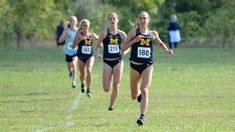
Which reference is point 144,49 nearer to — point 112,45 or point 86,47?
point 112,45

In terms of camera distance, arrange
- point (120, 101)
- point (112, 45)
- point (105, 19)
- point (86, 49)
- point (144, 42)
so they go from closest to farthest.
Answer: point (144, 42), point (112, 45), point (120, 101), point (86, 49), point (105, 19)

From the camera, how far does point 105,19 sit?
52.5 metres

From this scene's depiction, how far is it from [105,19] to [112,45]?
115 feet

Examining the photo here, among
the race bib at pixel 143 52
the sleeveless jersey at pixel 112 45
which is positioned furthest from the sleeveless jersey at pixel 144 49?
the sleeveless jersey at pixel 112 45

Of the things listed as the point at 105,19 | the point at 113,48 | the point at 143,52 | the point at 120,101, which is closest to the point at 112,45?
the point at 113,48

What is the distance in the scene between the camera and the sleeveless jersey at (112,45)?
1755 cm

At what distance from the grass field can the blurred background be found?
51.8 feet

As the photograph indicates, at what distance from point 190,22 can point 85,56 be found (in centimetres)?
3295

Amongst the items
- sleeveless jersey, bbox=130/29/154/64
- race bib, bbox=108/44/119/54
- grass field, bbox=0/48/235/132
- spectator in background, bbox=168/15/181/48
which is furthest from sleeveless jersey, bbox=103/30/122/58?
spectator in background, bbox=168/15/181/48

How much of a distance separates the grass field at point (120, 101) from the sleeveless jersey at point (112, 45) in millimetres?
1215

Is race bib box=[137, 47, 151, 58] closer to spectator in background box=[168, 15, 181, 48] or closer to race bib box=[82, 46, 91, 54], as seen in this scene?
race bib box=[82, 46, 91, 54]

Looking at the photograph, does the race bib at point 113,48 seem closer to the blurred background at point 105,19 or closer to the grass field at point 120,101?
the grass field at point 120,101

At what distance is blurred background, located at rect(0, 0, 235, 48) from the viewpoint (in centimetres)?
4916

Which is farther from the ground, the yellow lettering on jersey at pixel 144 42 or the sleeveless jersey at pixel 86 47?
the yellow lettering on jersey at pixel 144 42
